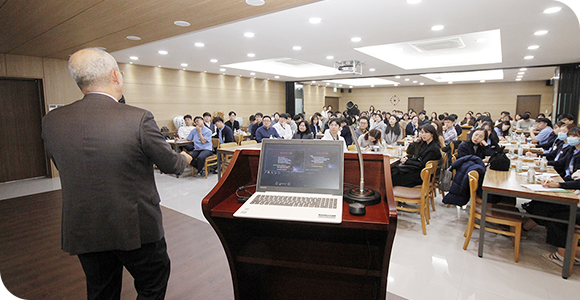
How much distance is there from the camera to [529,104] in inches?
558

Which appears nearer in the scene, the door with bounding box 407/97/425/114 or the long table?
the long table

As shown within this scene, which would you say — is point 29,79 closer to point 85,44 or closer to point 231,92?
point 85,44

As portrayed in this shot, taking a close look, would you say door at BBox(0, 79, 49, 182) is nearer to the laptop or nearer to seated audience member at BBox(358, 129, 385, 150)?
seated audience member at BBox(358, 129, 385, 150)

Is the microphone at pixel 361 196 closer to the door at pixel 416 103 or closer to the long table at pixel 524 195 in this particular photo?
the long table at pixel 524 195

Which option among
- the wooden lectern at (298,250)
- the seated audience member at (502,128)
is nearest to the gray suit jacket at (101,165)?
the wooden lectern at (298,250)

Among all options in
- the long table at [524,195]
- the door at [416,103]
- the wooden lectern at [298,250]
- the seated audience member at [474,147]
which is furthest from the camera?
the door at [416,103]

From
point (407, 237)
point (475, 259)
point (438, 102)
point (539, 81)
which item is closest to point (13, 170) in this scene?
point (407, 237)

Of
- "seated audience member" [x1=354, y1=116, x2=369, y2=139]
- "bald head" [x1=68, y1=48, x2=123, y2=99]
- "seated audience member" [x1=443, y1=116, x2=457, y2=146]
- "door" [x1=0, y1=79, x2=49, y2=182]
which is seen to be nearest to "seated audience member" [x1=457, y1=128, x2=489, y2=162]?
"seated audience member" [x1=354, y1=116, x2=369, y2=139]

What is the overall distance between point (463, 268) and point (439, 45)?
631cm

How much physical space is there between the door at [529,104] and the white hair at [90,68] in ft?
59.4

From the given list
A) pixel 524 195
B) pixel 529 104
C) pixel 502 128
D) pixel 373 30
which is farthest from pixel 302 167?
pixel 529 104

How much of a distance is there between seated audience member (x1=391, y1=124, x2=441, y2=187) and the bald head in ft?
11.5

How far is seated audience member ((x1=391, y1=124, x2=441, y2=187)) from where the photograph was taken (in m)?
3.80

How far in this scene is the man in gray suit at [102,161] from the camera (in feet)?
4.22
